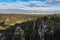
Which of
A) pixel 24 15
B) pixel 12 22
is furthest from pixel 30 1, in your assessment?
pixel 12 22

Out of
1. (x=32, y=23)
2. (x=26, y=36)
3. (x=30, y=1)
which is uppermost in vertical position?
(x=30, y=1)

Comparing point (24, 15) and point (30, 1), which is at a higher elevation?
point (30, 1)

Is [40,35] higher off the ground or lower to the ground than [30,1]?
lower

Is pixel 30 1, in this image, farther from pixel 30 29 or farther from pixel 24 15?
pixel 30 29

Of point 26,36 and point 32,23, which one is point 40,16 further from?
point 26,36

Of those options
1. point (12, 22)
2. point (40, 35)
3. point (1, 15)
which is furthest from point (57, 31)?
point (1, 15)

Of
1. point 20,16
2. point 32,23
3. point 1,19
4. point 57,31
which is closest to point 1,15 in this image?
point 1,19
